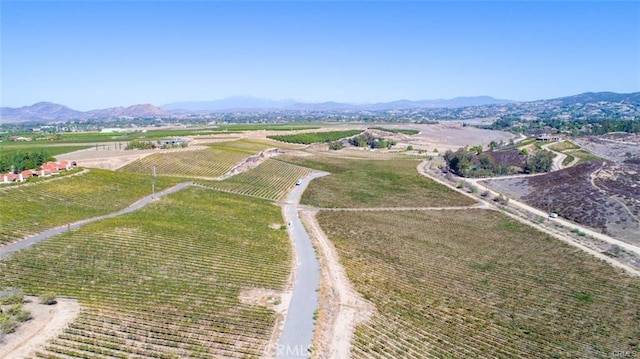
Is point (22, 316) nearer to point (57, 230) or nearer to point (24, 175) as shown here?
point (57, 230)

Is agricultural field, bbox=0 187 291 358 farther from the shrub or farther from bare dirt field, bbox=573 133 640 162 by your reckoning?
bare dirt field, bbox=573 133 640 162

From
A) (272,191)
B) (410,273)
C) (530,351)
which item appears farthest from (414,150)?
(530,351)

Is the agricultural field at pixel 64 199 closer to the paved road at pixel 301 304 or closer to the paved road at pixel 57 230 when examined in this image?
the paved road at pixel 57 230

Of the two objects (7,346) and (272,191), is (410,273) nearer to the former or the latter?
(7,346)

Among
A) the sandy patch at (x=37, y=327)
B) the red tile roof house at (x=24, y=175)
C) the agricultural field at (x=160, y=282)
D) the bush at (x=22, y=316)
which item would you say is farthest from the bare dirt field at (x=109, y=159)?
the bush at (x=22, y=316)

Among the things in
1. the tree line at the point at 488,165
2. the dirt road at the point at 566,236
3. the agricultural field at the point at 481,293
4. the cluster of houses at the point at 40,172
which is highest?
Result: the cluster of houses at the point at 40,172

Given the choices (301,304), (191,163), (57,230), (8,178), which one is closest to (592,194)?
(301,304)
